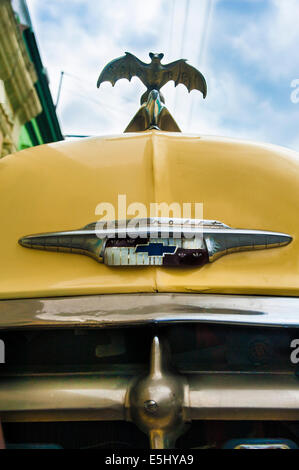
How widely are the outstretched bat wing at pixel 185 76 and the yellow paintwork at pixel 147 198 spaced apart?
1.25m

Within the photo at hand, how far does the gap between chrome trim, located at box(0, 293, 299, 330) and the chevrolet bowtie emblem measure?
11cm

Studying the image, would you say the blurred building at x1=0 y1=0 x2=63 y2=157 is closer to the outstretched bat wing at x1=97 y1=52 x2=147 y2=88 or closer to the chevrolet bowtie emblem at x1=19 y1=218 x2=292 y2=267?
the outstretched bat wing at x1=97 y1=52 x2=147 y2=88

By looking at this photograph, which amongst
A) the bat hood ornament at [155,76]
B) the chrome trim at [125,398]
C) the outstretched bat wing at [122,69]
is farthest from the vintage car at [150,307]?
the outstretched bat wing at [122,69]

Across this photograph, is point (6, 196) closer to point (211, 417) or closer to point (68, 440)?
point (68, 440)

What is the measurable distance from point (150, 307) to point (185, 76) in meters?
2.03

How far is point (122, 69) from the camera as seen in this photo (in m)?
2.42

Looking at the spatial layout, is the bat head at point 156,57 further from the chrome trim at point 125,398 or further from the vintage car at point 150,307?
the chrome trim at point 125,398

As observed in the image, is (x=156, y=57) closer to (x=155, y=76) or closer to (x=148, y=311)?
(x=155, y=76)

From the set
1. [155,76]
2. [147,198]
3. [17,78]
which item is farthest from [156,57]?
[17,78]

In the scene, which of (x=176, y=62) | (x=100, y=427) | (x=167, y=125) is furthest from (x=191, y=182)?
(x=176, y=62)

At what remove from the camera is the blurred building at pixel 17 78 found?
621cm

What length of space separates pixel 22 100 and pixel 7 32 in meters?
1.34

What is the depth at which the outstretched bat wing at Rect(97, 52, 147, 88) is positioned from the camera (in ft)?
7.93

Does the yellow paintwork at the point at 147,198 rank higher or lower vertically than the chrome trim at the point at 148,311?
higher
